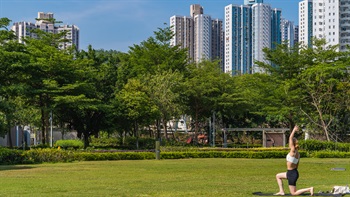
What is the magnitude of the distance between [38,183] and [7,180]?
77.2 inches

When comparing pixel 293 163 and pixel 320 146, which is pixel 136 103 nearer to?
pixel 320 146

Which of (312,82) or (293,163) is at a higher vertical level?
(312,82)

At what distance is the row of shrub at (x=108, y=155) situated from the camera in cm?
2928

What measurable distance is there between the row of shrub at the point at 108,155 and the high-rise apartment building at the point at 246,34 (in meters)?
86.7

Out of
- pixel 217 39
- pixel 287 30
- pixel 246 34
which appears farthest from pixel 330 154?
pixel 287 30

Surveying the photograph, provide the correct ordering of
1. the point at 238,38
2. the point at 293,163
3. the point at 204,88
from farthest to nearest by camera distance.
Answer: the point at 238,38
the point at 204,88
the point at 293,163

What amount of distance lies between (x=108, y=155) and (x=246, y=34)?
98.7 m

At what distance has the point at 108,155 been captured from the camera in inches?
1314

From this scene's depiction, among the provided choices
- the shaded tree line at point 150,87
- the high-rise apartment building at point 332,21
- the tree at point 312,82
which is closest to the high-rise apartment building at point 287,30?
the high-rise apartment building at point 332,21

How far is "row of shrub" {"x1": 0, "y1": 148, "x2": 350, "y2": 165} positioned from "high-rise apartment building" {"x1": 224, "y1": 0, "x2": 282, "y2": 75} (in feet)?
285

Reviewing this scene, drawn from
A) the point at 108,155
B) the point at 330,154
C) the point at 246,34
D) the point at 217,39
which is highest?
the point at 246,34

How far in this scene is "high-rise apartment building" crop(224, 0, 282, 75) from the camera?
125312mm

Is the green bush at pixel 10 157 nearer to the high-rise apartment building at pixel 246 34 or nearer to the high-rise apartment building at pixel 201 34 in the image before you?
the high-rise apartment building at pixel 201 34

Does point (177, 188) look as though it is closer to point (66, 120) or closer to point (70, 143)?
point (70, 143)
